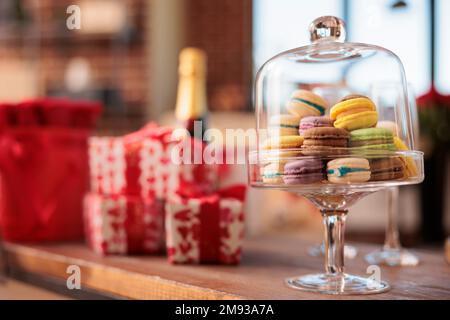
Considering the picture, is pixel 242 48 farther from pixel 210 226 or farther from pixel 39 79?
pixel 210 226

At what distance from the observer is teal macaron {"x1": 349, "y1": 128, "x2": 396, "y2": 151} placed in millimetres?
582

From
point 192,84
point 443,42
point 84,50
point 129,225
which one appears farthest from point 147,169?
point 84,50

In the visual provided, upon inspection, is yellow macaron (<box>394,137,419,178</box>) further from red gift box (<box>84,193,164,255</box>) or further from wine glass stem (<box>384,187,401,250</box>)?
red gift box (<box>84,193,164,255</box>)

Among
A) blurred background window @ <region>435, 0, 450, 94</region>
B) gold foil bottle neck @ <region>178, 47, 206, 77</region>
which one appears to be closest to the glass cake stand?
gold foil bottle neck @ <region>178, 47, 206, 77</region>

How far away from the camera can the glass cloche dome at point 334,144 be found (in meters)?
0.58

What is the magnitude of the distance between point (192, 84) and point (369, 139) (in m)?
0.50

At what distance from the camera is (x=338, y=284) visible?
A: 24.7 inches

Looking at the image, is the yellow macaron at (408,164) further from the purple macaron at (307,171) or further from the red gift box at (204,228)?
the red gift box at (204,228)

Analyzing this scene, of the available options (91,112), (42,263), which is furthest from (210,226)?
(91,112)

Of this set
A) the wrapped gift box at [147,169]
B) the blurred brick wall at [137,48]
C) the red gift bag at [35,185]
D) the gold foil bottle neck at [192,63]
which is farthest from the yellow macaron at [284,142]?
the blurred brick wall at [137,48]

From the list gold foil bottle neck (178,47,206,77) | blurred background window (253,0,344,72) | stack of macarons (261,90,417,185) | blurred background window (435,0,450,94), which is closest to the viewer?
stack of macarons (261,90,417,185)

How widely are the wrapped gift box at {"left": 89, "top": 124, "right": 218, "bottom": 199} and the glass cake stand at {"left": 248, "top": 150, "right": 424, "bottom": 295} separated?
0.77 feet

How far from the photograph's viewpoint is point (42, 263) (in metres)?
0.91

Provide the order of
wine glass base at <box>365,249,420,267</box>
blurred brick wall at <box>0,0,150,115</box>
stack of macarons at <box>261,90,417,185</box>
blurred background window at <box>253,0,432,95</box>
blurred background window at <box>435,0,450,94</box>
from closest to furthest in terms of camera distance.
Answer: stack of macarons at <box>261,90,417,185</box> < wine glass base at <box>365,249,420,267</box> < blurred background window at <box>253,0,432,95</box> < blurred background window at <box>435,0,450,94</box> < blurred brick wall at <box>0,0,150,115</box>
